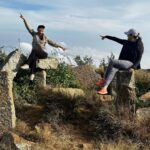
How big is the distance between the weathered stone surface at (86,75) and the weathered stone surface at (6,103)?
449 centimetres

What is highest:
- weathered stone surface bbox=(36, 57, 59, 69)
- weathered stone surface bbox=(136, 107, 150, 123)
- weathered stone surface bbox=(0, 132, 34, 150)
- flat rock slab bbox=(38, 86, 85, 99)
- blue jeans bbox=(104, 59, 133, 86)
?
blue jeans bbox=(104, 59, 133, 86)

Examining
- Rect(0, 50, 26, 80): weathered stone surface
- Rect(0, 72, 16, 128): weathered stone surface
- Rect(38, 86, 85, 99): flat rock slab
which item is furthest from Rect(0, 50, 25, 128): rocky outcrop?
Rect(0, 50, 26, 80): weathered stone surface

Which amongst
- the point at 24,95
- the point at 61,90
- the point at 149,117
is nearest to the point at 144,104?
the point at 149,117

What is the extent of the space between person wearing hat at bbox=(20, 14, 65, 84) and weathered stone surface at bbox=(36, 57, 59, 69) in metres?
0.13

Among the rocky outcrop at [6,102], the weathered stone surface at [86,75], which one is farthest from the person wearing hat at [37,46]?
the rocky outcrop at [6,102]

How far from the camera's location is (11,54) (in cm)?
1853

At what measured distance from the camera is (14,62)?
18453 mm

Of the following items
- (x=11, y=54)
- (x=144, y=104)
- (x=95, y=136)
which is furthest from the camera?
(x=11, y=54)

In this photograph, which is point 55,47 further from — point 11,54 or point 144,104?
point 144,104

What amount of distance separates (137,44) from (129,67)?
2.18 feet

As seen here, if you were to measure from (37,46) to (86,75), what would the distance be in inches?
115

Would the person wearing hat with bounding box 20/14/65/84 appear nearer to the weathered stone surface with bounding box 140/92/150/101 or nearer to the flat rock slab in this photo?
the flat rock slab

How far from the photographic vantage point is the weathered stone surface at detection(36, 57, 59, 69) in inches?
733

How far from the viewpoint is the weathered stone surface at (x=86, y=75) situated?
65.6ft
